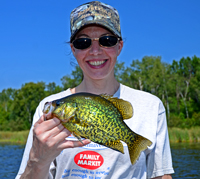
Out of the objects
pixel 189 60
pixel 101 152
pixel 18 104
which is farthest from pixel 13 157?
pixel 189 60

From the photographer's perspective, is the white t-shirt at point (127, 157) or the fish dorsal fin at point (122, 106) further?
the white t-shirt at point (127, 157)

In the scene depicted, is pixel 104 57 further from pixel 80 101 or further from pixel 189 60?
pixel 189 60

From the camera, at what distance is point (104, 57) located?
9.53 feet

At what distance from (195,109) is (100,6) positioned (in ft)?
184

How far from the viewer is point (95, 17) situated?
2838mm

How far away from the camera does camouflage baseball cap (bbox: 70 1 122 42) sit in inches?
111

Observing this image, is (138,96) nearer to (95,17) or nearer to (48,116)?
(95,17)

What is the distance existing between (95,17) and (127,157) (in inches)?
56.5

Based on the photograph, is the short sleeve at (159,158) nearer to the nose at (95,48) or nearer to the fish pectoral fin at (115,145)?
the fish pectoral fin at (115,145)

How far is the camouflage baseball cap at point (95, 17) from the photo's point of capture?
2.82m

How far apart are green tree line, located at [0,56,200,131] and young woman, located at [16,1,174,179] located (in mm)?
44227

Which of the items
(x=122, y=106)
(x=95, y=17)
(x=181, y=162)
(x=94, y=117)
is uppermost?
(x=95, y=17)

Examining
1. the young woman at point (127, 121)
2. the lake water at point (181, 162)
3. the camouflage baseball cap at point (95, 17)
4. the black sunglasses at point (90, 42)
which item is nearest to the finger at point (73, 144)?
the young woman at point (127, 121)

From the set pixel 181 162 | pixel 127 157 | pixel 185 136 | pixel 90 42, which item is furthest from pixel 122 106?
pixel 185 136
